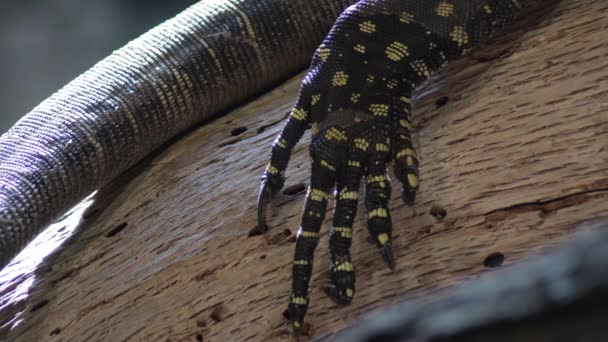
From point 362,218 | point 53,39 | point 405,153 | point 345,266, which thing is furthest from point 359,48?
point 53,39

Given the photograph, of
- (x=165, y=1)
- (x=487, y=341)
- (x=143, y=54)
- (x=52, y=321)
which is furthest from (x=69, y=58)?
(x=487, y=341)

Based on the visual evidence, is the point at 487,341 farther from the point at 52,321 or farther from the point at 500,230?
the point at 52,321

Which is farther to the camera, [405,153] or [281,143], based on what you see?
[281,143]

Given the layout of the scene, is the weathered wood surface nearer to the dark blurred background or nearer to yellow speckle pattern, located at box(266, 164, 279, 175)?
yellow speckle pattern, located at box(266, 164, 279, 175)

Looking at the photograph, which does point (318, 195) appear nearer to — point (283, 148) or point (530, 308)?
point (283, 148)

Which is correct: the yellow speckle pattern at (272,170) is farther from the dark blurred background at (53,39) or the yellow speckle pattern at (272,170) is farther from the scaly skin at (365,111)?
the dark blurred background at (53,39)

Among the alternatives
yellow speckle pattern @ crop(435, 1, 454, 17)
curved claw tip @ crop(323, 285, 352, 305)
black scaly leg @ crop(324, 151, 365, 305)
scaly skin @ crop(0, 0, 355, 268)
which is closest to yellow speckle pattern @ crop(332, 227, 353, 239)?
black scaly leg @ crop(324, 151, 365, 305)

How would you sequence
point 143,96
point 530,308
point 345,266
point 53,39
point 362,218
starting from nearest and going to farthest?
point 530,308, point 345,266, point 362,218, point 143,96, point 53,39
